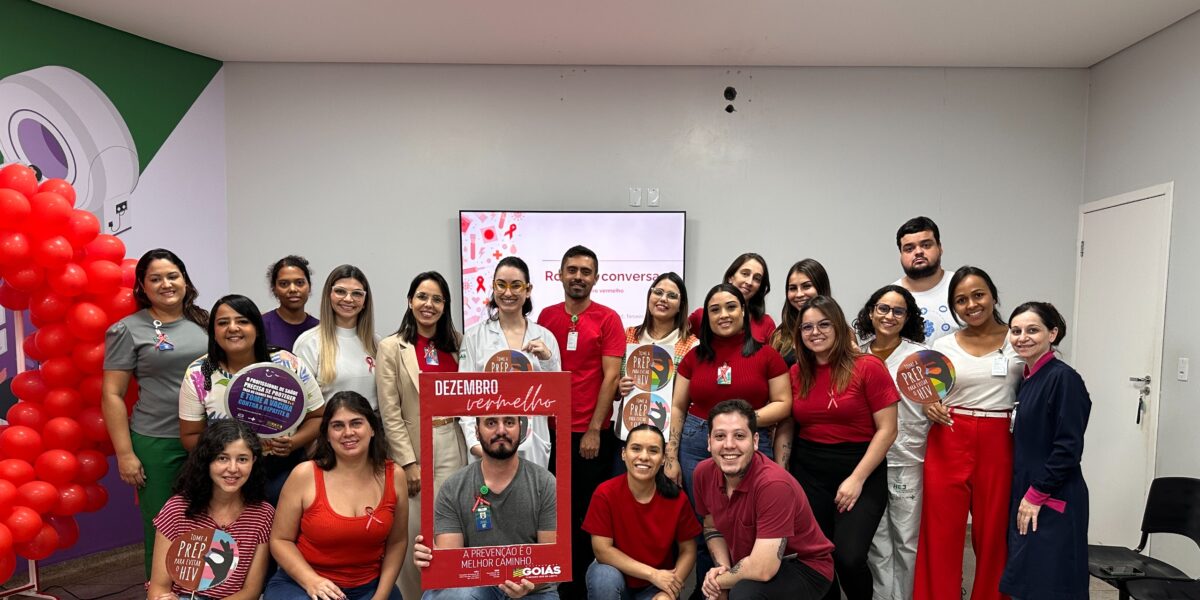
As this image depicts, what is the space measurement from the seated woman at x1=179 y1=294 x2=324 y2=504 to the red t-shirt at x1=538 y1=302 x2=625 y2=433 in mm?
1080

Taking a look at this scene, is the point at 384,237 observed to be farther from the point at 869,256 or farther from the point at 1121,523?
the point at 1121,523

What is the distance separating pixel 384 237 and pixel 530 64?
5.49 ft

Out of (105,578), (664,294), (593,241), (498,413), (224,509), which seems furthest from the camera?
(593,241)

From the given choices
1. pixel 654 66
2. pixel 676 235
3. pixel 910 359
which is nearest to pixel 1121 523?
pixel 910 359

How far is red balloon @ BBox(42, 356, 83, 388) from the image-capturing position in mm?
3037

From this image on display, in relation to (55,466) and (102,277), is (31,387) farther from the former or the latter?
(102,277)

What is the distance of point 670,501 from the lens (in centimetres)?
262

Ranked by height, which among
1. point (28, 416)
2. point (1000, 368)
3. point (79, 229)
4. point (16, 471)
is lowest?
point (16, 471)

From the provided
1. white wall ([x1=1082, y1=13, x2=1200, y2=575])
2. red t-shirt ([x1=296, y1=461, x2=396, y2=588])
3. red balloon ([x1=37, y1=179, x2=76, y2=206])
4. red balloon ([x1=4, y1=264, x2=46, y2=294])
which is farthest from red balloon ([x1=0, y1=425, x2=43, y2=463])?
white wall ([x1=1082, y1=13, x2=1200, y2=575])

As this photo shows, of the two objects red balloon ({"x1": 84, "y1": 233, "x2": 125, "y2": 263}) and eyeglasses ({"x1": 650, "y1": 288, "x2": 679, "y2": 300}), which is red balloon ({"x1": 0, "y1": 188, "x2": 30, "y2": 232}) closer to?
red balloon ({"x1": 84, "y1": 233, "x2": 125, "y2": 263})

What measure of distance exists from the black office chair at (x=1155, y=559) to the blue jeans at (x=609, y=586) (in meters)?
1.85

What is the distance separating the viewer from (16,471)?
2953mm

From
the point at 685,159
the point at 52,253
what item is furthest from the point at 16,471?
the point at 685,159

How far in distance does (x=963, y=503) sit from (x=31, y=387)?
4126 millimetres
